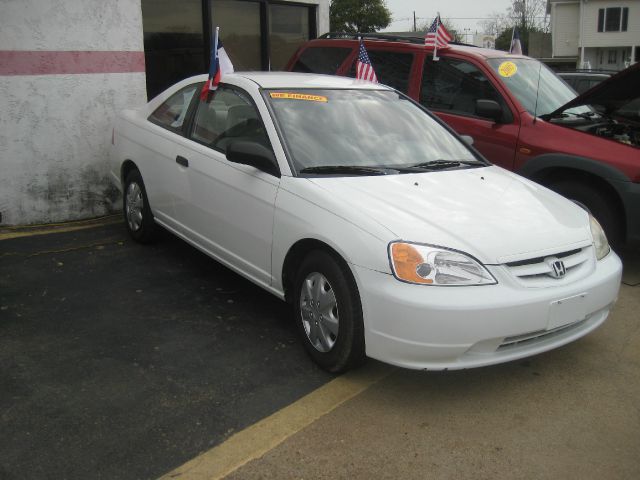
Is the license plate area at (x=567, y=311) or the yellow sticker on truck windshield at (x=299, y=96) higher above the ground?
the yellow sticker on truck windshield at (x=299, y=96)

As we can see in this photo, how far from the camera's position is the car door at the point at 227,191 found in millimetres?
4176

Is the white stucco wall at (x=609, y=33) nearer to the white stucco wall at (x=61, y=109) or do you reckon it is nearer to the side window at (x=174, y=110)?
the white stucco wall at (x=61, y=109)

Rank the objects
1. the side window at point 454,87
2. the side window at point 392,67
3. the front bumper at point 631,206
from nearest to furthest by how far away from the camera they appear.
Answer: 1. the front bumper at point 631,206
2. the side window at point 454,87
3. the side window at point 392,67

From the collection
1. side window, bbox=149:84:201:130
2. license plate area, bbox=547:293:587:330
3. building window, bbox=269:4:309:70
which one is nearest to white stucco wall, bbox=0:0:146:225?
side window, bbox=149:84:201:130

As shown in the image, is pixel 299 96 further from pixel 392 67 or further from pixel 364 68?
pixel 392 67

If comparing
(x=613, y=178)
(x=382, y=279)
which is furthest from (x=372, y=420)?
(x=613, y=178)

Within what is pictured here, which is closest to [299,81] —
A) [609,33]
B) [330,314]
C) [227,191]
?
[227,191]

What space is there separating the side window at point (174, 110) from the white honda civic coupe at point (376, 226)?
0.10 ft

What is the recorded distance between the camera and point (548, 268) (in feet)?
11.4

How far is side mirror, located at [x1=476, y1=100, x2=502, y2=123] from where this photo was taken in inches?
234

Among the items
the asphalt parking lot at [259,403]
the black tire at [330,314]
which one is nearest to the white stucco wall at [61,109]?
the asphalt parking lot at [259,403]

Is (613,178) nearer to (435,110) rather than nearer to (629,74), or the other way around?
(629,74)

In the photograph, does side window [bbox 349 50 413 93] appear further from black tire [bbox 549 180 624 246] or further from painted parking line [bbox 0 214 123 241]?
painted parking line [bbox 0 214 123 241]

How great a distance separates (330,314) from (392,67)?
414cm
